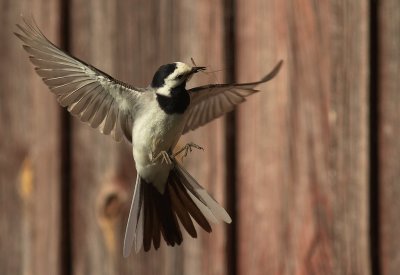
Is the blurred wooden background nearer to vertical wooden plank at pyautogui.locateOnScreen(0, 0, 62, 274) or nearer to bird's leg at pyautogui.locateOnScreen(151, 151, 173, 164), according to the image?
vertical wooden plank at pyautogui.locateOnScreen(0, 0, 62, 274)

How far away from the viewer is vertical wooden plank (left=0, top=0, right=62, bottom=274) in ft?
7.26

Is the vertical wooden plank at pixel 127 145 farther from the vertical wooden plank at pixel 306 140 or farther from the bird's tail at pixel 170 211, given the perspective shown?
the bird's tail at pixel 170 211

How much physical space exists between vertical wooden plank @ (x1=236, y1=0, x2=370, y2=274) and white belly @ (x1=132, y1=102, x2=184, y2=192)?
593 millimetres

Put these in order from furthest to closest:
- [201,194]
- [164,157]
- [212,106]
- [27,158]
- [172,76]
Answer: [27,158]
[212,106]
[201,194]
[164,157]
[172,76]

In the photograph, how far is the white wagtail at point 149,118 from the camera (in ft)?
4.75

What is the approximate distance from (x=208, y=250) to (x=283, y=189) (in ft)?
0.74

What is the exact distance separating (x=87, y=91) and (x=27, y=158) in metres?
0.71

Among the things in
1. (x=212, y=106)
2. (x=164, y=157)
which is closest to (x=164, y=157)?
(x=164, y=157)

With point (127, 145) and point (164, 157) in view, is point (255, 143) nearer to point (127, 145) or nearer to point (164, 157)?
point (127, 145)

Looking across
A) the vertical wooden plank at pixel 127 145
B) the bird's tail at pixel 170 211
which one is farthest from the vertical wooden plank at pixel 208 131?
the bird's tail at pixel 170 211

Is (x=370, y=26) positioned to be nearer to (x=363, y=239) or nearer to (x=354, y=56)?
(x=354, y=56)

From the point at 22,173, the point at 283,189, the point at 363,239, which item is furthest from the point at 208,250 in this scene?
the point at 22,173

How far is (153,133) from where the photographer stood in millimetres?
1504

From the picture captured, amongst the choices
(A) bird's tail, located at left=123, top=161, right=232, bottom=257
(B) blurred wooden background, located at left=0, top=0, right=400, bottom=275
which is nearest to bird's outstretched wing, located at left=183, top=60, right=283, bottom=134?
(A) bird's tail, located at left=123, top=161, right=232, bottom=257
